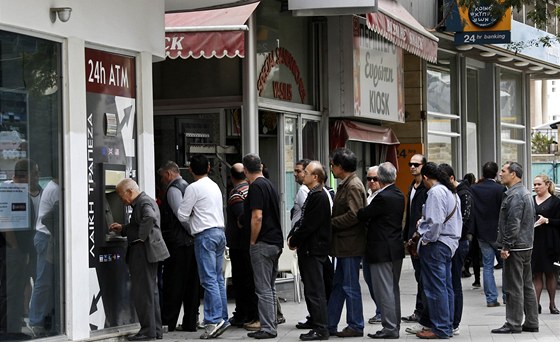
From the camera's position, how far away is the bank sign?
76.1 feet

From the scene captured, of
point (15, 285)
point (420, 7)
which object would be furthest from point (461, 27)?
point (15, 285)

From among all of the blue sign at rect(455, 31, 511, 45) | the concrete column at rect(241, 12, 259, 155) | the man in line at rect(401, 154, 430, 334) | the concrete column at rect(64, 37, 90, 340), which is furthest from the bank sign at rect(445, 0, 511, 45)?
the concrete column at rect(64, 37, 90, 340)

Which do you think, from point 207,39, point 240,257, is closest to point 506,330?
point 240,257

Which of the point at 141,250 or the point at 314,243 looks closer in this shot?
the point at 141,250

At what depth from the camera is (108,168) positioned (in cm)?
1220

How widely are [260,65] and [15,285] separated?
7315 millimetres

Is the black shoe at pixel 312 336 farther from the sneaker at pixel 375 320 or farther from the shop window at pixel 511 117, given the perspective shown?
the shop window at pixel 511 117

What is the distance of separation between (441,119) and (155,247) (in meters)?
15.1

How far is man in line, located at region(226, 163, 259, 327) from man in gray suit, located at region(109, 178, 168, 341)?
134 cm

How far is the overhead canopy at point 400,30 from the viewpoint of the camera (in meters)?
17.0

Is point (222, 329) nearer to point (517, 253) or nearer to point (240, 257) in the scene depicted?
point (240, 257)

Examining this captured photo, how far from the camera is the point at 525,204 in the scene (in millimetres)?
12758

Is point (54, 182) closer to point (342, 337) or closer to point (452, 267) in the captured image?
point (342, 337)

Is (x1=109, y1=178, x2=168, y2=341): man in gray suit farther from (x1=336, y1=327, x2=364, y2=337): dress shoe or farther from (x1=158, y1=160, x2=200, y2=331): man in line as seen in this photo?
(x1=336, y1=327, x2=364, y2=337): dress shoe
